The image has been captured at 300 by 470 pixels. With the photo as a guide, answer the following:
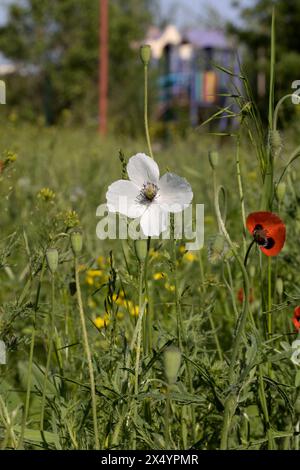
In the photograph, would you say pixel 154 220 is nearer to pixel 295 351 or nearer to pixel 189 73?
pixel 295 351

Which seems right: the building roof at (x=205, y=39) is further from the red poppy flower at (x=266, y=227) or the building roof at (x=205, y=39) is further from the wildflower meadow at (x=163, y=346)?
the red poppy flower at (x=266, y=227)

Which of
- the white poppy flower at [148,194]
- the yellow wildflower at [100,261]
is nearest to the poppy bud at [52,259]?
the white poppy flower at [148,194]

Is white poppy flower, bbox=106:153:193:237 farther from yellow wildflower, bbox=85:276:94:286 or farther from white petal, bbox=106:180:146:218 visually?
yellow wildflower, bbox=85:276:94:286

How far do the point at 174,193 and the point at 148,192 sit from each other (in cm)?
3

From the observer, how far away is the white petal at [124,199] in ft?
2.80

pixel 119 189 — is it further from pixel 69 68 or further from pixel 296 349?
pixel 69 68

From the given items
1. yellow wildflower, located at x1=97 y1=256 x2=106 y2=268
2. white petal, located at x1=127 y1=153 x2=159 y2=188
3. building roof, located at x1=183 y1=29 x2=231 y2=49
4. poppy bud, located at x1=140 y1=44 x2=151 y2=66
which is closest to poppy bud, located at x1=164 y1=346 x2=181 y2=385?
white petal, located at x1=127 y1=153 x2=159 y2=188

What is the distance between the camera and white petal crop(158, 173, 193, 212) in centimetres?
85

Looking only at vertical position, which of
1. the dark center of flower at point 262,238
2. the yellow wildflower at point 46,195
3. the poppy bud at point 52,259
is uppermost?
the yellow wildflower at point 46,195

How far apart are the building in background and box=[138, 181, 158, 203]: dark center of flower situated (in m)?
12.0

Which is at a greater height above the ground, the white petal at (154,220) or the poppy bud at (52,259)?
the white petal at (154,220)

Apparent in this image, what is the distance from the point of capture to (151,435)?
89cm

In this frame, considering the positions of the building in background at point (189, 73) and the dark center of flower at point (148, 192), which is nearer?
the dark center of flower at point (148, 192)

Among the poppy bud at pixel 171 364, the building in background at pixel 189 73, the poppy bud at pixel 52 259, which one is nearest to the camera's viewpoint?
the poppy bud at pixel 171 364
